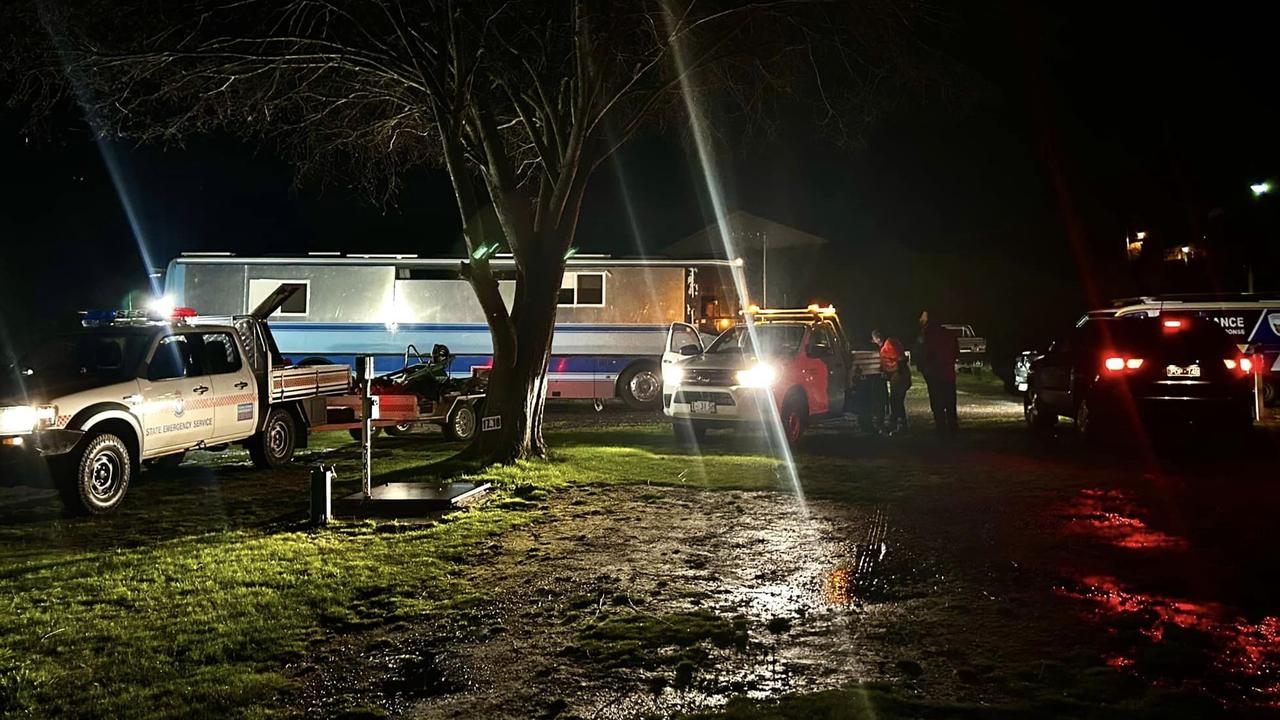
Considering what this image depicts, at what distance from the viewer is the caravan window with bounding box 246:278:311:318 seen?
22234mm

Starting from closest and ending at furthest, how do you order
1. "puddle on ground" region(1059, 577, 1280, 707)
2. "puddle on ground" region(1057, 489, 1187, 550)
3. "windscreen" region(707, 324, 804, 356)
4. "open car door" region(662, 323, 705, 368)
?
1. "puddle on ground" region(1059, 577, 1280, 707)
2. "puddle on ground" region(1057, 489, 1187, 550)
3. "windscreen" region(707, 324, 804, 356)
4. "open car door" region(662, 323, 705, 368)

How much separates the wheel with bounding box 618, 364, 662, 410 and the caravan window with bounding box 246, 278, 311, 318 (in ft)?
23.3

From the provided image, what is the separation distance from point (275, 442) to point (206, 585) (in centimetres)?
650

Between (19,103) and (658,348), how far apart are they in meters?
12.9

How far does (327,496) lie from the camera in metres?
9.22

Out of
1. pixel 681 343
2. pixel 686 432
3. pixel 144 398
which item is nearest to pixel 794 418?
pixel 686 432

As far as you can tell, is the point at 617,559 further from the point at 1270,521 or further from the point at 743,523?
the point at 1270,521

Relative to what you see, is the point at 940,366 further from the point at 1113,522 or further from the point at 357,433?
the point at 357,433

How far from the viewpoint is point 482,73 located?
13.4 metres

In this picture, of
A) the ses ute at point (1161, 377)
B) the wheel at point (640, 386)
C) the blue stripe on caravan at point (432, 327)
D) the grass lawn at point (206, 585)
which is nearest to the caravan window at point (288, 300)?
the blue stripe on caravan at point (432, 327)

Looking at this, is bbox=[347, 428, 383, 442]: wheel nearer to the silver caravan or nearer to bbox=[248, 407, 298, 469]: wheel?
bbox=[248, 407, 298, 469]: wheel

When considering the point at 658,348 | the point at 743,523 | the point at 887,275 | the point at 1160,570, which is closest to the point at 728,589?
the point at 743,523

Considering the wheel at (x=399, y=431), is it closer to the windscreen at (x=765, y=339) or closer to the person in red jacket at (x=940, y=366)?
the windscreen at (x=765, y=339)

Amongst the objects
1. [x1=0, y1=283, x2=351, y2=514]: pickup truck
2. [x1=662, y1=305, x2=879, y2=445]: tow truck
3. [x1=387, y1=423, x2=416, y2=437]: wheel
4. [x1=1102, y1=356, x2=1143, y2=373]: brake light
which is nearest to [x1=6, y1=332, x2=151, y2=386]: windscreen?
[x1=0, y1=283, x2=351, y2=514]: pickup truck
